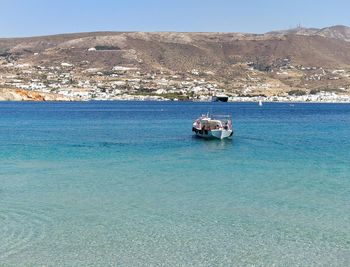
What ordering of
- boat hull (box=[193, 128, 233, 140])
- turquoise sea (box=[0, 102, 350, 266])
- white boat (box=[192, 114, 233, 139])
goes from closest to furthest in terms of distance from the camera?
turquoise sea (box=[0, 102, 350, 266]) → boat hull (box=[193, 128, 233, 140]) → white boat (box=[192, 114, 233, 139])

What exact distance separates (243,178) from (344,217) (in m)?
9.02

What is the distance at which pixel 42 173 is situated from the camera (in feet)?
101

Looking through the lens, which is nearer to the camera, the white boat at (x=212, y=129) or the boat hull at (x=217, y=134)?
the boat hull at (x=217, y=134)

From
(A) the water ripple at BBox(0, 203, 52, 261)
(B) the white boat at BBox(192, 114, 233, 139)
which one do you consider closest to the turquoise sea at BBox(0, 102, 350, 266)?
(A) the water ripple at BBox(0, 203, 52, 261)

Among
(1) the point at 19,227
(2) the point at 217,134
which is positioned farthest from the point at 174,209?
(2) the point at 217,134

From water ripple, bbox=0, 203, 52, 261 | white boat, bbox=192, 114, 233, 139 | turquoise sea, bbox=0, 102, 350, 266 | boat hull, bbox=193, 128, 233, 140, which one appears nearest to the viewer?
turquoise sea, bbox=0, 102, 350, 266

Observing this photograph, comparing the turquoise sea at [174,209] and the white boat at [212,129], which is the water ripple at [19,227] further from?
the white boat at [212,129]

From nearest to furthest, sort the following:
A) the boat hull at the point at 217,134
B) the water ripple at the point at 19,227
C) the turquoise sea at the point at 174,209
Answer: the turquoise sea at the point at 174,209, the water ripple at the point at 19,227, the boat hull at the point at 217,134

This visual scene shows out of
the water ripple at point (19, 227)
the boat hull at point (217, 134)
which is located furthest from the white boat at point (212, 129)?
the water ripple at point (19, 227)

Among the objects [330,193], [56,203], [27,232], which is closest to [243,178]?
[330,193]

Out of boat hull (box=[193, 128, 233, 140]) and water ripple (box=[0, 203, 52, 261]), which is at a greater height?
water ripple (box=[0, 203, 52, 261])

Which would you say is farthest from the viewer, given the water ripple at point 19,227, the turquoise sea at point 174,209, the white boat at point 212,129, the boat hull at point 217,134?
the white boat at point 212,129

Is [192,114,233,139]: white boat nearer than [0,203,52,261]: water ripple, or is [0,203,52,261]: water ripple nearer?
[0,203,52,261]: water ripple

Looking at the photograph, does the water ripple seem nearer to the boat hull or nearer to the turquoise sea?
the turquoise sea
